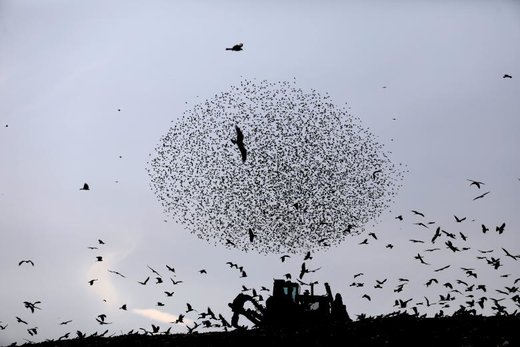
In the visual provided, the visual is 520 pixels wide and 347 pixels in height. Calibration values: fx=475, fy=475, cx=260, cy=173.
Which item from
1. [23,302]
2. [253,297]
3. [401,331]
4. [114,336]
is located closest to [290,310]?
[253,297]

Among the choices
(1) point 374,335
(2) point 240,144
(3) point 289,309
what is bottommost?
(1) point 374,335

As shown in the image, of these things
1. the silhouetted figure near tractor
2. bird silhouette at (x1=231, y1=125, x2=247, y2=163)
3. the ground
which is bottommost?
the ground

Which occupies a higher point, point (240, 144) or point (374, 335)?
point (240, 144)

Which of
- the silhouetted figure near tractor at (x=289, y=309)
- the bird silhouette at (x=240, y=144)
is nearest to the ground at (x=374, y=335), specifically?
the silhouetted figure near tractor at (x=289, y=309)

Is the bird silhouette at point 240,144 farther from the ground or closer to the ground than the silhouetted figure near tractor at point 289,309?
farther from the ground

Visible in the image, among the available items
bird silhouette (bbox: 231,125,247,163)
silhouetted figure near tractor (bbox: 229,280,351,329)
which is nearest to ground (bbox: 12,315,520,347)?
silhouetted figure near tractor (bbox: 229,280,351,329)

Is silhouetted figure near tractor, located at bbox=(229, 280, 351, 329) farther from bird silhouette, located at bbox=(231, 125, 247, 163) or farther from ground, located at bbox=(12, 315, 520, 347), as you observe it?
bird silhouette, located at bbox=(231, 125, 247, 163)

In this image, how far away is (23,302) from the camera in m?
16.6

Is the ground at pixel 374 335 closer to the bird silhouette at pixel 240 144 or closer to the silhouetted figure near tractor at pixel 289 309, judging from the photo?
the silhouetted figure near tractor at pixel 289 309

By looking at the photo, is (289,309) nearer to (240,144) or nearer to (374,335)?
(374,335)

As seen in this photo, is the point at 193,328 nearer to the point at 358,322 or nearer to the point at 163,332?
the point at 163,332

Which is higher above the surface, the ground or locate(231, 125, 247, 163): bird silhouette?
locate(231, 125, 247, 163): bird silhouette

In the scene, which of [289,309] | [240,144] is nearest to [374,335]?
[289,309]

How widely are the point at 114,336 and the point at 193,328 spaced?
8.45 ft
